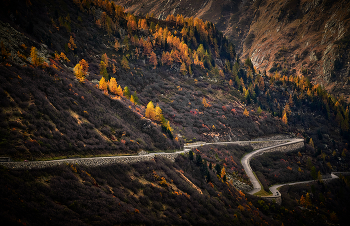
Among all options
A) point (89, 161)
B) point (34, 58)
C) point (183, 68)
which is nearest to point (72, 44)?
point (34, 58)

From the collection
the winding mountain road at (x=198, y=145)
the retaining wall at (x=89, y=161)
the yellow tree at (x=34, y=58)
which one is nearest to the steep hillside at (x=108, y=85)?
the yellow tree at (x=34, y=58)

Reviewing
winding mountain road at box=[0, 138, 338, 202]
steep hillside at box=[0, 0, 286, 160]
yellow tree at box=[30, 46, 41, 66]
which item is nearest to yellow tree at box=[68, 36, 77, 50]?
steep hillside at box=[0, 0, 286, 160]

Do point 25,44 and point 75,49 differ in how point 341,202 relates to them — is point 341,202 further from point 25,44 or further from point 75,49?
point 75,49

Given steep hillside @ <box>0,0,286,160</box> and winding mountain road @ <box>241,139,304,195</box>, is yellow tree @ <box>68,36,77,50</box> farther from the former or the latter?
winding mountain road @ <box>241,139,304,195</box>

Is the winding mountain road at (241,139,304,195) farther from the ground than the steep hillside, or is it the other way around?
the steep hillside

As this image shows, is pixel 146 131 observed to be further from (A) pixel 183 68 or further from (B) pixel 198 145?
(A) pixel 183 68

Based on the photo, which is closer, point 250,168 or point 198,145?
point 198,145

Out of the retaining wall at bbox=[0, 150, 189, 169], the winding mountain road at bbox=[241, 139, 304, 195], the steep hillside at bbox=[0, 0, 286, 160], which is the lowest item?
the winding mountain road at bbox=[241, 139, 304, 195]

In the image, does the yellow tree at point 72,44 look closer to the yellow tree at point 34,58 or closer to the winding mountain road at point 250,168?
the yellow tree at point 34,58

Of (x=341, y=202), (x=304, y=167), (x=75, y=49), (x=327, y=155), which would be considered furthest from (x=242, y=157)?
(x=75, y=49)

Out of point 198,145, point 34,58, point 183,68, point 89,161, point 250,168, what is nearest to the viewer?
point 89,161

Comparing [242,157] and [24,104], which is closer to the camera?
[24,104]
